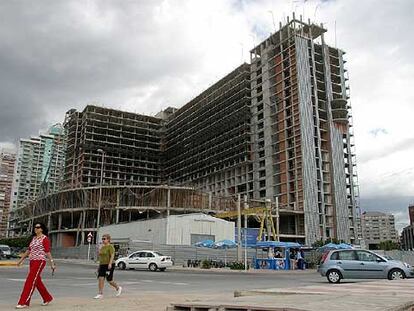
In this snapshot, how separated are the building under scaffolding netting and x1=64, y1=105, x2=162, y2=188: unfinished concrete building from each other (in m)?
25.8

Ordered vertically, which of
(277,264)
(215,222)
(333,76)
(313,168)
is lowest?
(277,264)

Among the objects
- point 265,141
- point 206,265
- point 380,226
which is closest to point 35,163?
point 265,141

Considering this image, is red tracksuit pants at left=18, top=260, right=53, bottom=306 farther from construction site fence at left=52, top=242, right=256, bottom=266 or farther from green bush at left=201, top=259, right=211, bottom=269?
construction site fence at left=52, top=242, right=256, bottom=266

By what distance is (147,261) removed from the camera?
30.8 metres

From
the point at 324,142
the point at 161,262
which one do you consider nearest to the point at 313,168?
the point at 324,142

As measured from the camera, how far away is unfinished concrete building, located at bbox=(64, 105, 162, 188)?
105356 millimetres

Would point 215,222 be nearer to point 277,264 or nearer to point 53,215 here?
point 277,264

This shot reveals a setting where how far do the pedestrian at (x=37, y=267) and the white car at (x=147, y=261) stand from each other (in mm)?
21401

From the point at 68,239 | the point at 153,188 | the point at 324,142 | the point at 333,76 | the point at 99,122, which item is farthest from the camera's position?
the point at 99,122

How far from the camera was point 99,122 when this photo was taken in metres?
108

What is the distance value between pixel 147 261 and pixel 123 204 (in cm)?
4096

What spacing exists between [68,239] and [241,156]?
3740 cm

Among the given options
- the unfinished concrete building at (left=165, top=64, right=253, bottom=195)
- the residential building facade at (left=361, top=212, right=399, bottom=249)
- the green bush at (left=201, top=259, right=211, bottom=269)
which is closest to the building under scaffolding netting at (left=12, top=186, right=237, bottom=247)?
the unfinished concrete building at (left=165, top=64, right=253, bottom=195)

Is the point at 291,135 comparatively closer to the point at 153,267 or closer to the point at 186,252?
the point at 186,252
